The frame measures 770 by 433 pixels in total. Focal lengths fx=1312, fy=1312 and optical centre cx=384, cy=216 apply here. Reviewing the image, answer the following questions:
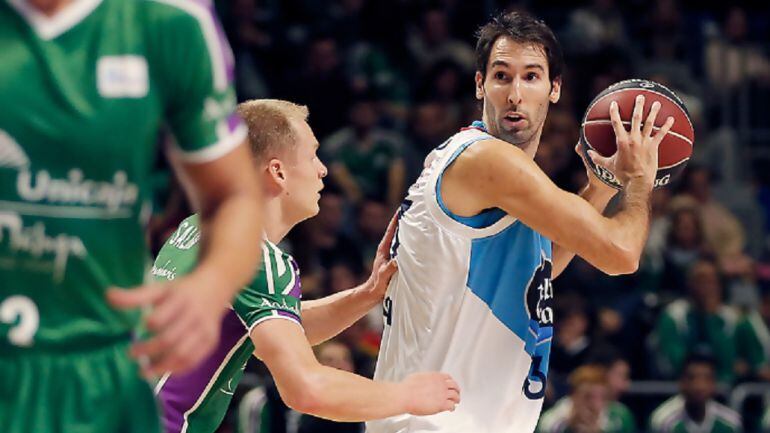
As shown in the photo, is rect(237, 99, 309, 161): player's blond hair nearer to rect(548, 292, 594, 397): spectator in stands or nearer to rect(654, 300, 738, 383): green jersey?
rect(548, 292, 594, 397): spectator in stands

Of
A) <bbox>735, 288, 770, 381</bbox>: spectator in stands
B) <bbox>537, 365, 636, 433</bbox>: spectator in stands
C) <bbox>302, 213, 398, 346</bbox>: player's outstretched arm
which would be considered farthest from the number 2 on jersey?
<bbox>735, 288, 770, 381</bbox>: spectator in stands

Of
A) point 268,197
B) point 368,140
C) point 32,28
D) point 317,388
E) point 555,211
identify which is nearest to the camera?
point 32,28

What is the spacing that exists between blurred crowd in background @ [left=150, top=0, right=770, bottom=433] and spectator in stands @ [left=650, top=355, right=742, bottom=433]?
0.05ft

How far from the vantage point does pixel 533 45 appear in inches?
207

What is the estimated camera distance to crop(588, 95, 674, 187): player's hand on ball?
4957 mm

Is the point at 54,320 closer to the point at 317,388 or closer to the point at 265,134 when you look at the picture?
the point at 317,388

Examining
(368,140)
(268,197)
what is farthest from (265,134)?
(368,140)

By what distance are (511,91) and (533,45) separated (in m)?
0.25

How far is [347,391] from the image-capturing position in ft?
13.6

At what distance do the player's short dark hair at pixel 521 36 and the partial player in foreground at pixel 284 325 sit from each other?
2.68 feet

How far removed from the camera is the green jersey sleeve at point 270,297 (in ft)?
14.3

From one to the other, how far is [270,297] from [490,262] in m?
0.88

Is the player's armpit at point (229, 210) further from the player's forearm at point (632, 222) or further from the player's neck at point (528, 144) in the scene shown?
the player's neck at point (528, 144)

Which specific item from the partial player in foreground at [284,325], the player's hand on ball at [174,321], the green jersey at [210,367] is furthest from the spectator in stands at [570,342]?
the player's hand on ball at [174,321]
